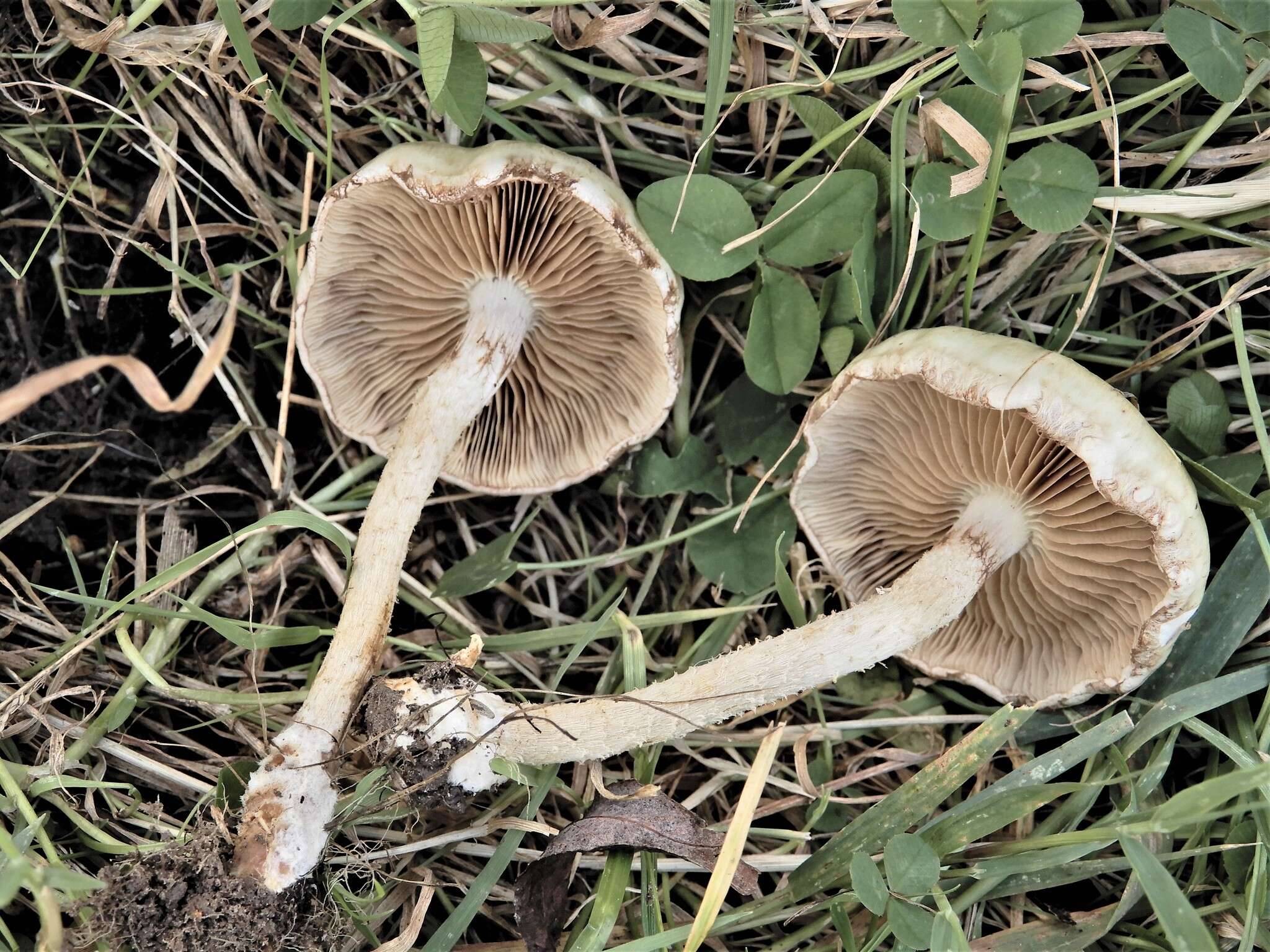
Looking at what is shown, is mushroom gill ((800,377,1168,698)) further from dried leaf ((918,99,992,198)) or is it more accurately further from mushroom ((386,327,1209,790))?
dried leaf ((918,99,992,198))

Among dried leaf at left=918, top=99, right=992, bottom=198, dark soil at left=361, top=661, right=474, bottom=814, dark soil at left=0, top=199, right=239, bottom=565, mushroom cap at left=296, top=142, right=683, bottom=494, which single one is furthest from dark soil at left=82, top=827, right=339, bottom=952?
dried leaf at left=918, top=99, right=992, bottom=198

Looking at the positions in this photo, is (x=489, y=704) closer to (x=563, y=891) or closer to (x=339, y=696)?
(x=339, y=696)

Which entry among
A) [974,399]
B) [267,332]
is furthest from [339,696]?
[974,399]

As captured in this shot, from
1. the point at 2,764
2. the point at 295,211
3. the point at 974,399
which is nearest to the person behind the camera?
the point at 974,399

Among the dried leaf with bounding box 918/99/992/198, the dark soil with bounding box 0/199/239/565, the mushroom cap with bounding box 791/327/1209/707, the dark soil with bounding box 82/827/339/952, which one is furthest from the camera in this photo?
the dark soil with bounding box 0/199/239/565

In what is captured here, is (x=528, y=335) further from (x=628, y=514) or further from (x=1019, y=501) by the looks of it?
(x=1019, y=501)

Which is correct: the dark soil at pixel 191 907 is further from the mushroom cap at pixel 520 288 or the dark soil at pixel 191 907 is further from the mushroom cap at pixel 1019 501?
the mushroom cap at pixel 1019 501
